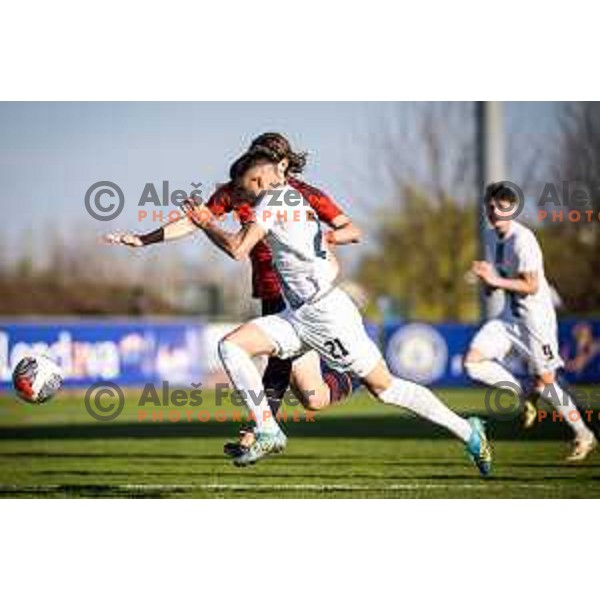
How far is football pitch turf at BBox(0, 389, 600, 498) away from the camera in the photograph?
937 centimetres

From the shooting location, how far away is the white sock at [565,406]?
34.2ft

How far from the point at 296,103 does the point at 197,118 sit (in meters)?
2.60

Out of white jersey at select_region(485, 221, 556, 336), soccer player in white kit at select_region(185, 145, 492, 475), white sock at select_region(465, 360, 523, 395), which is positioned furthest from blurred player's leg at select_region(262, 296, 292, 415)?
white jersey at select_region(485, 221, 556, 336)

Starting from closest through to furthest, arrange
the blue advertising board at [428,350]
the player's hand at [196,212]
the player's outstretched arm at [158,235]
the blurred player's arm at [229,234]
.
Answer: the blurred player's arm at [229,234]
the player's outstretched arm at [158,235]
the player's hand at [196,212]
the blue advertising board at [428,350]

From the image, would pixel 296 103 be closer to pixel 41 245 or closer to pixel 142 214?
pixel 142 214

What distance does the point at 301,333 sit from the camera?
9.17 metres

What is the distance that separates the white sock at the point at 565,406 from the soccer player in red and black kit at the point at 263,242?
1.57 metres

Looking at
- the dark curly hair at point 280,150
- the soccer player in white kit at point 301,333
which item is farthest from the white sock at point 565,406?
the dark curly hair at point 280,150

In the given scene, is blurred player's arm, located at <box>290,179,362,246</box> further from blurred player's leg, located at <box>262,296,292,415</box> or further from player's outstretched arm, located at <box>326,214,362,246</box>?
blurred player's leg, located at <box>262,296,292,415</box>

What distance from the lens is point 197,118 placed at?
15078 millimetres

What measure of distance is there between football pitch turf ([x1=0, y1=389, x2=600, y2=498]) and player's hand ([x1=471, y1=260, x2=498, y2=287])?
1205mm

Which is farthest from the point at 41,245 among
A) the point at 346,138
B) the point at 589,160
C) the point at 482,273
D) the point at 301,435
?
the point at 482,273

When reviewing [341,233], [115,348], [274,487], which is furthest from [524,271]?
[115,348]

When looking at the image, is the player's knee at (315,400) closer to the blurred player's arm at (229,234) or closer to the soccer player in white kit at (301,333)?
the soccer player in white kit at (301,333)
